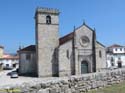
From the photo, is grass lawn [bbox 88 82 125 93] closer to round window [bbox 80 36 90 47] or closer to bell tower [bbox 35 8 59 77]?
bell tower [bbox 35 8 59 77]

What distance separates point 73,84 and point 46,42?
87.9 ft

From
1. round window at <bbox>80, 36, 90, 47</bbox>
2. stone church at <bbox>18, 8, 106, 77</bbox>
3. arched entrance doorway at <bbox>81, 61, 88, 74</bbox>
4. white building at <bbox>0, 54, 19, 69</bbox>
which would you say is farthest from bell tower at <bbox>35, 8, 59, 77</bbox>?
white building at <bbox>0, 54, 19, 69</bbox>

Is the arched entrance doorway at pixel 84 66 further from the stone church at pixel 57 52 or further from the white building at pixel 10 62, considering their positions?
the white building at pixel 10 62

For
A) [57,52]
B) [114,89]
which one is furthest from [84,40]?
[114,89]

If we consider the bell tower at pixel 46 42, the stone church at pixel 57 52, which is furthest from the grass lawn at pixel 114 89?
the bell tower at pixel 46 42

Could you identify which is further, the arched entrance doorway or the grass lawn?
the arched entrance doorway

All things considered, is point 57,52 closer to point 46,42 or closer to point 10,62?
point 46,42

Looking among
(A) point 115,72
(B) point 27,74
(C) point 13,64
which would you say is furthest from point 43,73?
(C) point 13,64

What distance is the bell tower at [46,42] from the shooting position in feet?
142

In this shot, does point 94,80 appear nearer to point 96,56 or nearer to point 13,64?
point 96,56

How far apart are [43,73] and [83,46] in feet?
28.1

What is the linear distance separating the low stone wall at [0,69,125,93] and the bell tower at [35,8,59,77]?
74.8 feet

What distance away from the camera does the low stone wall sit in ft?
46.6

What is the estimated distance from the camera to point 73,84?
688 inches
